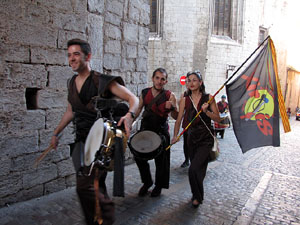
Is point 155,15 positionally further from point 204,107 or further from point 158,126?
point 204,107

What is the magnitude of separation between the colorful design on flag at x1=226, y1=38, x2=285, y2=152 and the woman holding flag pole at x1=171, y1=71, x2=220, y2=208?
429 millimetres

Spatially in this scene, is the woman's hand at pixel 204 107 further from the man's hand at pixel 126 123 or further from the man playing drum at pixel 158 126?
the man's hand at pixel 126 123

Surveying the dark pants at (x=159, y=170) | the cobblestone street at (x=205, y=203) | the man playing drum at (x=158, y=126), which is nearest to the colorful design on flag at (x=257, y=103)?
the cobblestone street at (x=205, y=203)

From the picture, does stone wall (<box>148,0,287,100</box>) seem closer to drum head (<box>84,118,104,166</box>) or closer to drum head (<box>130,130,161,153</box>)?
drum head (<box>130,130,161,153</box>)

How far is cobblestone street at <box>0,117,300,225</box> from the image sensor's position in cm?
341

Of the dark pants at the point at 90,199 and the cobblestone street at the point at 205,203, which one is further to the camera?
the cobblestone street at the point at 205,203

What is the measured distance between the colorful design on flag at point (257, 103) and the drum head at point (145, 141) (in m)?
1.20

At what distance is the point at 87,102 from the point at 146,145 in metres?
1.51

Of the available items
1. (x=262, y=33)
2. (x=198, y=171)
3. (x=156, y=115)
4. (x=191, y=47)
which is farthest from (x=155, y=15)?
(x=198, y=171)

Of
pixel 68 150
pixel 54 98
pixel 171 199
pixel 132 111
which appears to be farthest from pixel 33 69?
pixel 171 199

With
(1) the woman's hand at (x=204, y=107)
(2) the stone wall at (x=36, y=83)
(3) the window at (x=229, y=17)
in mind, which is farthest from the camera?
(3) the window at (x=229, y=17)

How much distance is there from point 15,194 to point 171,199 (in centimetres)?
214

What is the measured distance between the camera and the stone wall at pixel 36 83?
3.57m

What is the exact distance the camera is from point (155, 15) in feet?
58.7
